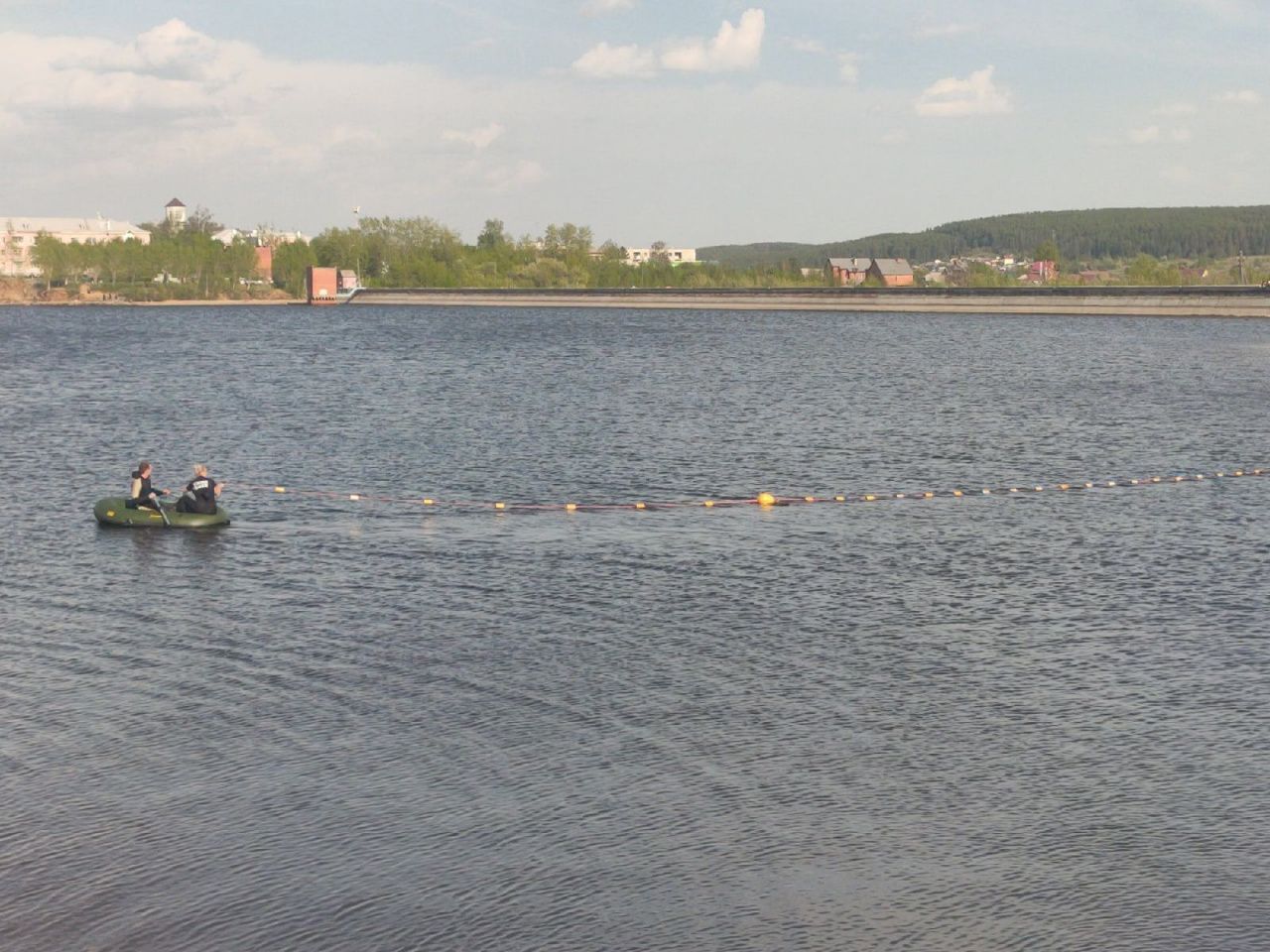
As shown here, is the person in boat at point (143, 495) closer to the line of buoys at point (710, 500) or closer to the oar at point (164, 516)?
the oar at point (164, 516)

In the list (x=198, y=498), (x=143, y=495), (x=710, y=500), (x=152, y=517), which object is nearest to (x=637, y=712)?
(x=198, y=498)

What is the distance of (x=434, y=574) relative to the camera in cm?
3800

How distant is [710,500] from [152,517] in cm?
1799

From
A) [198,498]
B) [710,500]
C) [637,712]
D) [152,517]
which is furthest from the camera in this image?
[710,500]

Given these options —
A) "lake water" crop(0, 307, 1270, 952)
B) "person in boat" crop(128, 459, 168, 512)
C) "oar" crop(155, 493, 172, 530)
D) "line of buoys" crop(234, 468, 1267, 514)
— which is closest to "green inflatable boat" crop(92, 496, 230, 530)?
"oar" crop(155, 493, 172, 530)

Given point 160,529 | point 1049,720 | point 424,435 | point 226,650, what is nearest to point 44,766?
point 226,650

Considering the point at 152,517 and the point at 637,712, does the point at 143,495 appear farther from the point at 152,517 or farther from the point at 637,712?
the point at 637,712

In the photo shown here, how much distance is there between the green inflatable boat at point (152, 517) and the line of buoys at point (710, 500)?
718 centimetres

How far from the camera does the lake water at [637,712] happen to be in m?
18.8

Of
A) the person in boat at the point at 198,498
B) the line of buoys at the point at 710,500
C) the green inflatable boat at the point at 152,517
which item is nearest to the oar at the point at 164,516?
the green inflatable boat at the point at 152,517

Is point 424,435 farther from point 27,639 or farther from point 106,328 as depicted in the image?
point 106,328

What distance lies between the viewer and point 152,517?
43.7 metres

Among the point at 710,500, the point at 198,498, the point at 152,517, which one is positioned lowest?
the point at 710,500

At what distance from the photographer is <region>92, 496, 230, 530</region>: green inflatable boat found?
4331 centimetres
